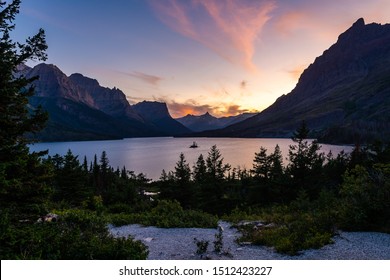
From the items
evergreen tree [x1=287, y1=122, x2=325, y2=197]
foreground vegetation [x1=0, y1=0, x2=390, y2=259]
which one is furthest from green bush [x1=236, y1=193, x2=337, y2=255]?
evergreen tree [x1=287, y1=122, x2=325, y2=197]

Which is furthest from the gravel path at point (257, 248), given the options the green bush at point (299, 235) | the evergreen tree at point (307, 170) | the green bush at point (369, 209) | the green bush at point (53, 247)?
the evergreen tree at point (307, 170)

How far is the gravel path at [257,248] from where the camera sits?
444 inches

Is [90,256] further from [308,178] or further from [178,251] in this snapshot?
[308,178]

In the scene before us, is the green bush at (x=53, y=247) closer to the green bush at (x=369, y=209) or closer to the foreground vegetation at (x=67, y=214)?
the foreground vegetation at (x=67, y=214)

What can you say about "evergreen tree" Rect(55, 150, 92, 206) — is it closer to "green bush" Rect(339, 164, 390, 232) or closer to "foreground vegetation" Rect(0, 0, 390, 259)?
"foreground vegetation" Rect(0, 0, 390, 259)

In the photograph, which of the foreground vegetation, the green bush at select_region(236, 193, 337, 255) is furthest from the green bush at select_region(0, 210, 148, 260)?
the green bush at select_region(236, 193, 337, 255)

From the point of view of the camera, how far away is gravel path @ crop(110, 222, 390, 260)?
11.3 metres

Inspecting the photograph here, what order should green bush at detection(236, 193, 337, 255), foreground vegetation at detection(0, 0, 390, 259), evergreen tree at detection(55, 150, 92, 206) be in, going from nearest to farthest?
foreground vegetation at detection(0, 0, 390, 259)
green bush at detection(236, 193, 337, 255)
evergreen tree at detection(55, 150, 92, 206)

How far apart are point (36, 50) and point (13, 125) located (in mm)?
3364

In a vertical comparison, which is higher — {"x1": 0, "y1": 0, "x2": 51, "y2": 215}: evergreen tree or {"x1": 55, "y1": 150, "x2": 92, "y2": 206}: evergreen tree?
{"x1": 0, "y1": 0, "x2": 51, "y2": 215}: evergreen tree

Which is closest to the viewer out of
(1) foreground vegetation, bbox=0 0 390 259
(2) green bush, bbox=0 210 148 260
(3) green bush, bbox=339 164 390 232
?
(2) green bush, bbox=0 210 148 260

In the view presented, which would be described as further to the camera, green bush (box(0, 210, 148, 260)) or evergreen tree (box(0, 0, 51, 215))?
evergreen tree (box(0, 0, 51, 215))

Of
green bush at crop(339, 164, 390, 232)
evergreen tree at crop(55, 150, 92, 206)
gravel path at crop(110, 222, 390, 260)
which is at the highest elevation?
green bush at crop(339, 164, 390, 232)
